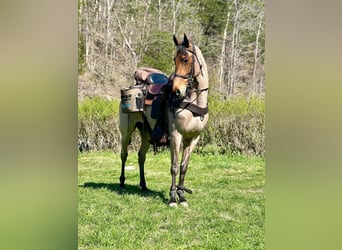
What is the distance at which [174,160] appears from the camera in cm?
265

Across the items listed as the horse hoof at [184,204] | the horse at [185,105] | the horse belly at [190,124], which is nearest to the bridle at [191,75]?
the horse at [185,105]

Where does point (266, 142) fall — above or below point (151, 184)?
above

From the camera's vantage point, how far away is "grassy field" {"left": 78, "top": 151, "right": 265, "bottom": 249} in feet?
8.29

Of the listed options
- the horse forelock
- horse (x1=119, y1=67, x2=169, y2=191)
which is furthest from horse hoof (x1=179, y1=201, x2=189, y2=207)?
the horse forelock

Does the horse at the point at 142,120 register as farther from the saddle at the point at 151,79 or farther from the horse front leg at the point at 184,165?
the horse front leg at the point at 184,165

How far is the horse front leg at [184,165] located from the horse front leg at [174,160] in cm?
3

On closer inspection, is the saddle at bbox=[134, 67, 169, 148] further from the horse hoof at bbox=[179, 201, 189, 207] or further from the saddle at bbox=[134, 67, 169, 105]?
the horse hoof at bbox=[179, 201, 189, 207]

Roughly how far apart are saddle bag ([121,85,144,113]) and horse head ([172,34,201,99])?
30 cm

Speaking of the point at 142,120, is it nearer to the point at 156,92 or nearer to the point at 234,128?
the point at 156,92

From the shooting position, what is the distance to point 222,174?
267cm
